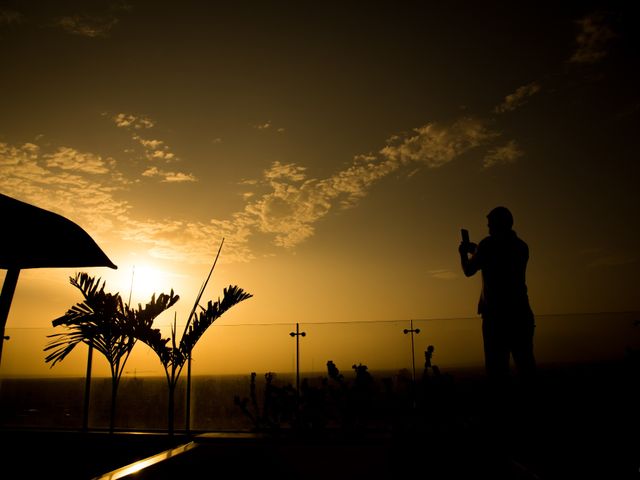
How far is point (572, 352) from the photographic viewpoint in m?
4.83

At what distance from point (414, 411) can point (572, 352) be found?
6.96 feet

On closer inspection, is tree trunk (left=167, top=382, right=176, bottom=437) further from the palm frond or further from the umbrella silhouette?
the umbrella silhouette

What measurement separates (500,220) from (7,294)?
12.5 feet

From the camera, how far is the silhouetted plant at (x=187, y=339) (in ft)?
15.6

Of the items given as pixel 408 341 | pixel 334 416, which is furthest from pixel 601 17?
pixel 334 416

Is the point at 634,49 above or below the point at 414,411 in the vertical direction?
above

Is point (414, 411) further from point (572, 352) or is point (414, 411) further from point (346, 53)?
point (346, 53)

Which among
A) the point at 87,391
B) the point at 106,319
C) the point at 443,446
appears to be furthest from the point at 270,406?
the point at 443,446

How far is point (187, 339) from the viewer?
488cm

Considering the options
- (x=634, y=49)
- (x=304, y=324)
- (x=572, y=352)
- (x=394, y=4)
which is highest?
(x=394, y=4)

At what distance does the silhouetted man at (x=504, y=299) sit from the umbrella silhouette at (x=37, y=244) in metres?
2.98

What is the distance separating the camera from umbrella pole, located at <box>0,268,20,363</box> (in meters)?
2.74

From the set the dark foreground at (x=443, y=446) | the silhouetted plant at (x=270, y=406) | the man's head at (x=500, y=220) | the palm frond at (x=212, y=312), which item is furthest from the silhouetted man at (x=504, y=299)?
the palm frond at (x=212, y=312)

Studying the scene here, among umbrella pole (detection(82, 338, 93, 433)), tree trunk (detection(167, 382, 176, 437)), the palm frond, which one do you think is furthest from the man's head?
umbrella pole (detection(82, 338, 93, 433))
